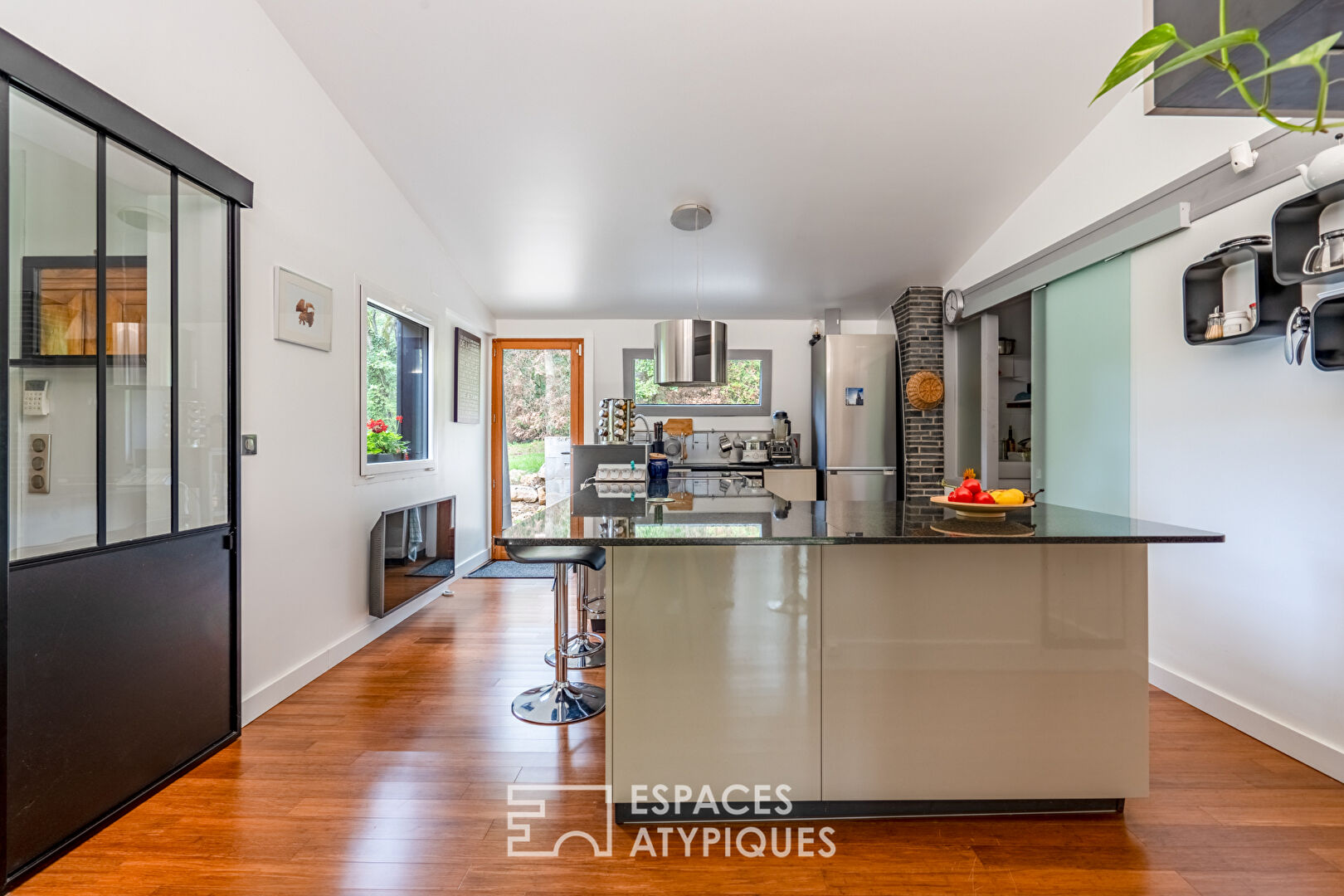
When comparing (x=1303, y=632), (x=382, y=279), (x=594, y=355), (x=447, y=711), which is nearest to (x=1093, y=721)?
(x=1303, y=632)

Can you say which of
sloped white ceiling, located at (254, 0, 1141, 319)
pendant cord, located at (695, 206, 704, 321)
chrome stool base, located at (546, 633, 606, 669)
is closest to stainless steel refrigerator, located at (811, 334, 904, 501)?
sloped white ceiling, located at (254, 0, 1141, 319)

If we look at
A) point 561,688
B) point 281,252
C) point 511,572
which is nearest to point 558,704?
point 561,688

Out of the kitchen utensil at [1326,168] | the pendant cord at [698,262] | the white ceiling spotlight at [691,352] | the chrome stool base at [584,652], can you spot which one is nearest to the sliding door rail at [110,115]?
the white ceiling spotlight at [691,352]

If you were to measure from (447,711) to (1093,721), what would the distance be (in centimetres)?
238

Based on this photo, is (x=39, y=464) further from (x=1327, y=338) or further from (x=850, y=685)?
(x=1327, y=338)

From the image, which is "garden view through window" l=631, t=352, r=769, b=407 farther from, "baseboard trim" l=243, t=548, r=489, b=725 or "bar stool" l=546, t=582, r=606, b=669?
"bar stool" l=546, t=582, r=606, b=669

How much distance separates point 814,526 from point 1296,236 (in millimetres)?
1953

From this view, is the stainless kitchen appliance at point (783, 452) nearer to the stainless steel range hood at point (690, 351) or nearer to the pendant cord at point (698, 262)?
the pendant cord at point (698, 262)

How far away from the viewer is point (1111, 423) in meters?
3.21

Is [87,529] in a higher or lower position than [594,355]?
lower

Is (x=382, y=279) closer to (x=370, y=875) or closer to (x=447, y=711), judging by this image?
(x=447, y=711)

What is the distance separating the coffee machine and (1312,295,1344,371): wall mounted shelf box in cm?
382

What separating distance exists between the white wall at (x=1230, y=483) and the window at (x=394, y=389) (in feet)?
13.1

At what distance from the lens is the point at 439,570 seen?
14.6 ft
